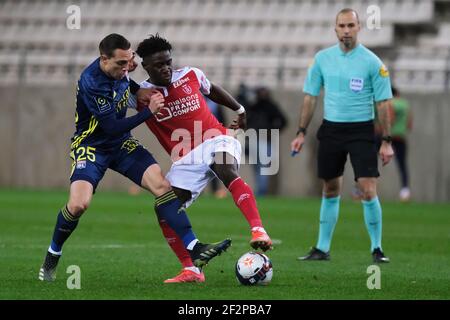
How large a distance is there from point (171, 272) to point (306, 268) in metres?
1.30

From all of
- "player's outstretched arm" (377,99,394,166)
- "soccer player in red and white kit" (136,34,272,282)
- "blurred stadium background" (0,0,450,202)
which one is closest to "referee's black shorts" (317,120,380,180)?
"player's outstretched arm" (377,99,394,166)

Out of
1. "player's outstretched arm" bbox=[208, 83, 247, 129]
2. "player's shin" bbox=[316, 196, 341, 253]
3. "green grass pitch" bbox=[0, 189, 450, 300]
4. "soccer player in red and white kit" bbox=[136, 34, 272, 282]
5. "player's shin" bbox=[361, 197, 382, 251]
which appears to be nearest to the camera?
"green grass pitch" bbox=[0, 189, 450, 300]

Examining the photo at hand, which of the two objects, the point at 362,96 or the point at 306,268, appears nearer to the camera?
the point at 306,268

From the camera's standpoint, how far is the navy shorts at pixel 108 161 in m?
8.86

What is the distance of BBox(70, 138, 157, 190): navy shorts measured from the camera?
8.86 metres

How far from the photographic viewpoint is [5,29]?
28703 mm

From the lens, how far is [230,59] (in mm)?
23984

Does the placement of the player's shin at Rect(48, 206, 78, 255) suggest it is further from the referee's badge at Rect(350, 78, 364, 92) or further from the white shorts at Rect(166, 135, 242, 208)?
the referee's badge at Rect(350, 78, 364, 92)

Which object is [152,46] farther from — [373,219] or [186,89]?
[373,219]

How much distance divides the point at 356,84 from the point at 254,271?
119 inches

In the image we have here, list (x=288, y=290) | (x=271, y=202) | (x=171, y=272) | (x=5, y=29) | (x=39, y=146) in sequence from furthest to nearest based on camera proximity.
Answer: (x=5, y=29) < (x=39, y=146) < (x=271, y=202) < (x=171, y=272) < (x=288, y=290)

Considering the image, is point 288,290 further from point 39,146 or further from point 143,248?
point 39,146
